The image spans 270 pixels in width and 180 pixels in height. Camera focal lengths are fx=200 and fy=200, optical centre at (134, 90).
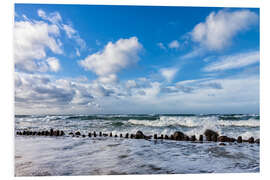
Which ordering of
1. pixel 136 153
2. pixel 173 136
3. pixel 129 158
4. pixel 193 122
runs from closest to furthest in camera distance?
1. pixel 129 158
2. pixel 136 153
3. pixel 173 136
4. pixel 193 122

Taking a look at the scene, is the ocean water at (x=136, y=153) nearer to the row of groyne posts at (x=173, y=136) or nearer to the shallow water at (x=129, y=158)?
the shallow water at (x=129, y=158)

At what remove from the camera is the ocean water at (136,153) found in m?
3.85

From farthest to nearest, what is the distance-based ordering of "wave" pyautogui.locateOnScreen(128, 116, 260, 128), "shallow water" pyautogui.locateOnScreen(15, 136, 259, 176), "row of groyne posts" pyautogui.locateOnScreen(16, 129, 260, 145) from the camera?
"wave" pyautogui.locateOnScreen(128, 116, 260, 128), "row of groyne posts" pyautogui.locateOnScreen(16, 129, 260, 145), "shallow water" pyautogui.locateOnScreen(15, 136, 259, 176)

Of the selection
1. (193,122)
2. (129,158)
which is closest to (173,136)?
(193,122)

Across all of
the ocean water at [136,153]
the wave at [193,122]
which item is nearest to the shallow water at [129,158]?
the ocean water at [136,153]

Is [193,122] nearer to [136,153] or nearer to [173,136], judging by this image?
[173,136]

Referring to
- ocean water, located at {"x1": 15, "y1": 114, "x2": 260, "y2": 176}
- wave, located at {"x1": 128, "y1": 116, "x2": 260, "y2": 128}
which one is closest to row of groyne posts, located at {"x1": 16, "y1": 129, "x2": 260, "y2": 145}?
ocean water, located at {"x1": 15, "y1": 114, "x2": 260, "y2": 176}

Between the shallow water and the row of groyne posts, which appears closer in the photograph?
the shallow water

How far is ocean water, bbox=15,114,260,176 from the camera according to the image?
385 cm

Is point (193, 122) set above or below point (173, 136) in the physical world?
above

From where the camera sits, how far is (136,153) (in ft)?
14.6

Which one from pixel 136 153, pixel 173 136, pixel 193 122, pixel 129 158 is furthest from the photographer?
pixel 193 122

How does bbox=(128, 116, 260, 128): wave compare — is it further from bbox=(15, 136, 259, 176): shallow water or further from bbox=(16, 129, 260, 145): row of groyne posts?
bbox=(15, 136, 259, 176): shallow water

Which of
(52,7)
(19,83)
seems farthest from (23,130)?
(52,7)
